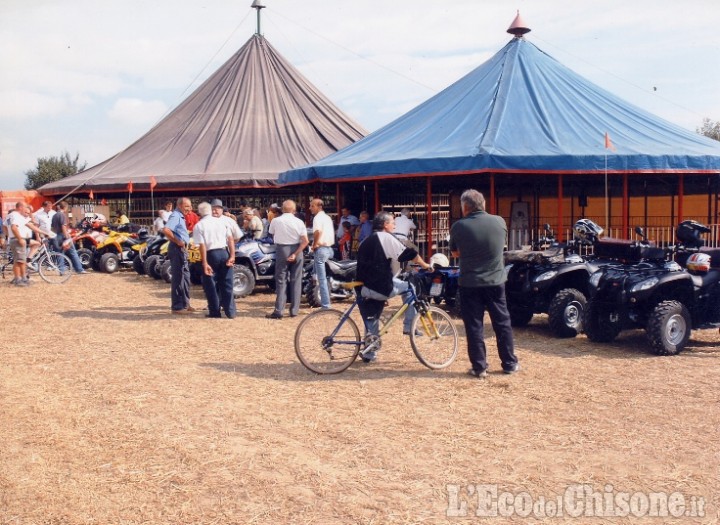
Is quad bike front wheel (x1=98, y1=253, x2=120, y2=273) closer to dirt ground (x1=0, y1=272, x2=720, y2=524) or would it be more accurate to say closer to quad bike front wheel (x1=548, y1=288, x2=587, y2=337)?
dirt ground (x1=0, y1=272, x2=720, y2=524)

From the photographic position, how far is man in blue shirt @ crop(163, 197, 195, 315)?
11141mm

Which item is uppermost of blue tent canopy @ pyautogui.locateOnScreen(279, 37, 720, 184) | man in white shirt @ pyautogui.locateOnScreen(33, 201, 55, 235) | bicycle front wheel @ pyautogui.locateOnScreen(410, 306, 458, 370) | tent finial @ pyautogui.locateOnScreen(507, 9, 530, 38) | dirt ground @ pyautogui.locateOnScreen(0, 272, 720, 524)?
tent finial @ pyautogui.locateOnScreen(507, 9, 530, 38)

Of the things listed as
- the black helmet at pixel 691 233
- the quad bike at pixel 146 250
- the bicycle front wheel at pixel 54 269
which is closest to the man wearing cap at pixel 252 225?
the quad bike at pixel 146 250

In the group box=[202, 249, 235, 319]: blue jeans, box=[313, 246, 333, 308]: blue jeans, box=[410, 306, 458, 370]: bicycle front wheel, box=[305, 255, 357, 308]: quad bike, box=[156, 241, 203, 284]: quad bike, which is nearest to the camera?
box=[410, 306, 458, 370]: bicycle front wheel

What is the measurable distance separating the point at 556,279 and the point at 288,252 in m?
3.83

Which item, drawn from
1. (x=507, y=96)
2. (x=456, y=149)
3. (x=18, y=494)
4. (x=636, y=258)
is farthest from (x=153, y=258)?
(x=18, y=494)

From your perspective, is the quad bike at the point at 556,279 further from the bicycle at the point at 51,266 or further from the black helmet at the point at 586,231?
the bicycle at the point at 51,266

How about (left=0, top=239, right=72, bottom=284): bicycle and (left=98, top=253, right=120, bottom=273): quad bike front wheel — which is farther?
(left=98, top=253, right=120, bottom=273): quad bike front wheel

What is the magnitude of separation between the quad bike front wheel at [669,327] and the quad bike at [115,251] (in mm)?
13902

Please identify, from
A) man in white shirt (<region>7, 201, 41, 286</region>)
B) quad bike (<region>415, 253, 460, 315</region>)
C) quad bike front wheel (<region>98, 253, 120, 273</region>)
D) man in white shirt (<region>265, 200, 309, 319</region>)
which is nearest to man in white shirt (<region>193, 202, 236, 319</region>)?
man in white shirt (<region>265, 200, 309, 319</region>)

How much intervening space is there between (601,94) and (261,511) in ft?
53.4

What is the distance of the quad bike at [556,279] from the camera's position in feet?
30.1

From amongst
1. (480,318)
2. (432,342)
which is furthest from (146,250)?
(480,318)

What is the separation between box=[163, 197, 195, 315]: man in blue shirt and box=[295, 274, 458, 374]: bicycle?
4.49 m
